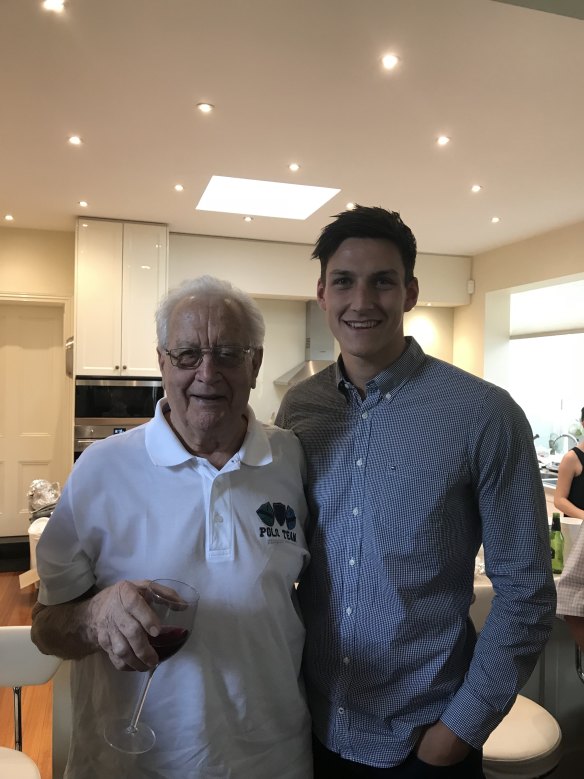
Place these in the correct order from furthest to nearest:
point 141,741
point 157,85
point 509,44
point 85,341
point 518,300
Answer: point 518,300 < point 85,341 < point 157,85 < point 509,44 < point 141,741

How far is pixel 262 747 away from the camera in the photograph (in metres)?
1.14

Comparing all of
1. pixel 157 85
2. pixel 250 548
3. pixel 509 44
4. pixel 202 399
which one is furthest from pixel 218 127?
pixel 250 548

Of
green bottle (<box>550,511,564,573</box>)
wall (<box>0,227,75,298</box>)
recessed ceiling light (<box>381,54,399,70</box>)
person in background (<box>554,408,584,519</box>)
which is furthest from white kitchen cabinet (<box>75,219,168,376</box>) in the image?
green bottle (<box>550,511,564,573</box>)

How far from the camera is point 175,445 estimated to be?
1.17m

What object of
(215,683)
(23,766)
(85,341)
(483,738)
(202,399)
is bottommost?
(23,766)

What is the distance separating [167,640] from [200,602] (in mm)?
172

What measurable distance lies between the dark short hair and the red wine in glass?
854 mm

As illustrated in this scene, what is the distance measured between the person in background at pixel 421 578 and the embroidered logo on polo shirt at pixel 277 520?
3.5 inches

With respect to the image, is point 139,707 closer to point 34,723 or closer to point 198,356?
point 198,356

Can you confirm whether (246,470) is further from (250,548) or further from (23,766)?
(23,766)

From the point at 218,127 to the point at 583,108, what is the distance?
174cm

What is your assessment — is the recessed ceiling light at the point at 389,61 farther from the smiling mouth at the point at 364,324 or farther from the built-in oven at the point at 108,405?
the built-in oven at the point at 108,405

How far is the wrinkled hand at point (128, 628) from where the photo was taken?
0.90 metres

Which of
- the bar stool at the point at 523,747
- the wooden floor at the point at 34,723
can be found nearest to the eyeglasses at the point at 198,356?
the bar stool at the point at 523,747
